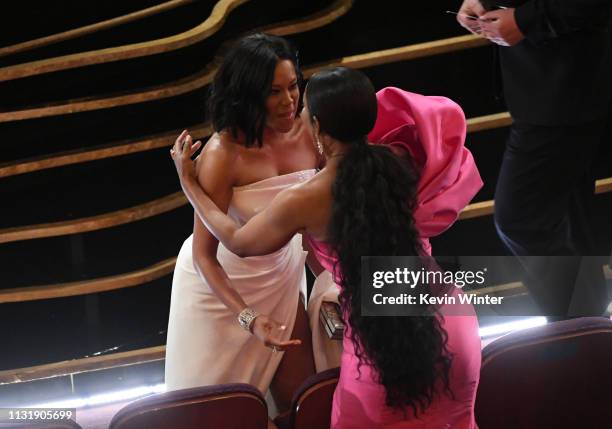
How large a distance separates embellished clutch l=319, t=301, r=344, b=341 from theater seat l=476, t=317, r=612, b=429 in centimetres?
36

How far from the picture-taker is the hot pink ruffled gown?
220 centimetres

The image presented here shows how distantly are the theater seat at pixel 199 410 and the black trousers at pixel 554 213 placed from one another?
1275 millimetres

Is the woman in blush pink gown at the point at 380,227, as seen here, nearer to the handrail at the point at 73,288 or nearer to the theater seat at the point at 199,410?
the theater seat at the point at 199,410

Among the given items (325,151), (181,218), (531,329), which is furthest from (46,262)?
(531,329)

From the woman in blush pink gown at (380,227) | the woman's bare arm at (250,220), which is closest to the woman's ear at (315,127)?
the woman in blush pink gown at (380,227)

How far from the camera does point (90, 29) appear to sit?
12.4 feet

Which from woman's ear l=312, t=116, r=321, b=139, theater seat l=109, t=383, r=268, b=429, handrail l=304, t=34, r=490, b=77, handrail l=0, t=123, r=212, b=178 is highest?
woman's ear l=312, t=116, r=321, b=139

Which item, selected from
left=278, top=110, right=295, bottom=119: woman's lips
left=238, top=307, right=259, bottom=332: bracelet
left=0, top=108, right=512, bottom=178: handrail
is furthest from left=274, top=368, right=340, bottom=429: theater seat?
left=0, top=108, right=512, bottom=178: handrail

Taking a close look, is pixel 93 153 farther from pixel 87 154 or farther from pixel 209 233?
pixel 209 233

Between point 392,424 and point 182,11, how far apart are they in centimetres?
194

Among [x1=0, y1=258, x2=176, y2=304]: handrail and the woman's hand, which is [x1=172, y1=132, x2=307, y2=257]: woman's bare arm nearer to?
the woman's hand

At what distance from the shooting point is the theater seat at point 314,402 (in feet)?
7.05

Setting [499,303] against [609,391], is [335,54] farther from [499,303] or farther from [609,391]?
[609,391]

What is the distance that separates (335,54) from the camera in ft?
11.5
